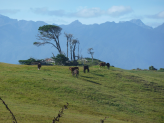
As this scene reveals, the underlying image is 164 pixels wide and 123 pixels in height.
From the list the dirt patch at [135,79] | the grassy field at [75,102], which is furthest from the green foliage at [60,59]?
the grassy field at [75,102]

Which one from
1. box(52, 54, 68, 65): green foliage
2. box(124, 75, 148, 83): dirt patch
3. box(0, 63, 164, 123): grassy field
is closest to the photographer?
box(0, 63, 164, 123): grassy field

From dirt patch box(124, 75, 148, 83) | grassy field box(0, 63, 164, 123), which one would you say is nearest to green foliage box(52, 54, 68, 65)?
dirt patch box(124, 75, 148, 83)

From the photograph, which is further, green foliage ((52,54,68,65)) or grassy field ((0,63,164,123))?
green foliage ((52,54,68,65))

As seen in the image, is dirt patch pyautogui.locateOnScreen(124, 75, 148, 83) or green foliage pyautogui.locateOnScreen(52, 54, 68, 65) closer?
dirt patch pyautogui.locateOnScreen(124, 75, 148, 83)

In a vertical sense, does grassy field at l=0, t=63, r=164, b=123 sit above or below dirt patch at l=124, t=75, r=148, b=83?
below

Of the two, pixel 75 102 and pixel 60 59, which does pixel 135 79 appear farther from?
pixel 60 59

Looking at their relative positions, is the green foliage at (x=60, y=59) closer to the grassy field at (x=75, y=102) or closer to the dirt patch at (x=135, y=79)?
the dirt patch at (x=135, y=79)

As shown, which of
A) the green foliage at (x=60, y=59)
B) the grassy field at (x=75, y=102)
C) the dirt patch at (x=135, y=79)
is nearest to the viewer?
the grassy field at (x=75, y=102)

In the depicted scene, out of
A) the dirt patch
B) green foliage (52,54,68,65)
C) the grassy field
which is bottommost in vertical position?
the grassy field

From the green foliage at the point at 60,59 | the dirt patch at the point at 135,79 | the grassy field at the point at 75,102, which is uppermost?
the green foliage at the point at 60,59

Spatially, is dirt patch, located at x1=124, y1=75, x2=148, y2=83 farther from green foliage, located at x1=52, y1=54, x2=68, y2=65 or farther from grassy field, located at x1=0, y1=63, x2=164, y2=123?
green foliage, located at x1=52, y1=54, x2=68, y2=65

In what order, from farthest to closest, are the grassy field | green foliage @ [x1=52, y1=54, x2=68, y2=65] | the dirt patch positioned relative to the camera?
1. green foliage @ [x1=52, y1=54, x2=68, y2=65]
2. the dirt patch
3. the grassy field

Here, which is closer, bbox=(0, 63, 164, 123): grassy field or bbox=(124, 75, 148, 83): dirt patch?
bbox=(0, 63, 164, 123): grassy field

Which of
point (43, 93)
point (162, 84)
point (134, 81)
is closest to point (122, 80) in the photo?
point (134, 81)
